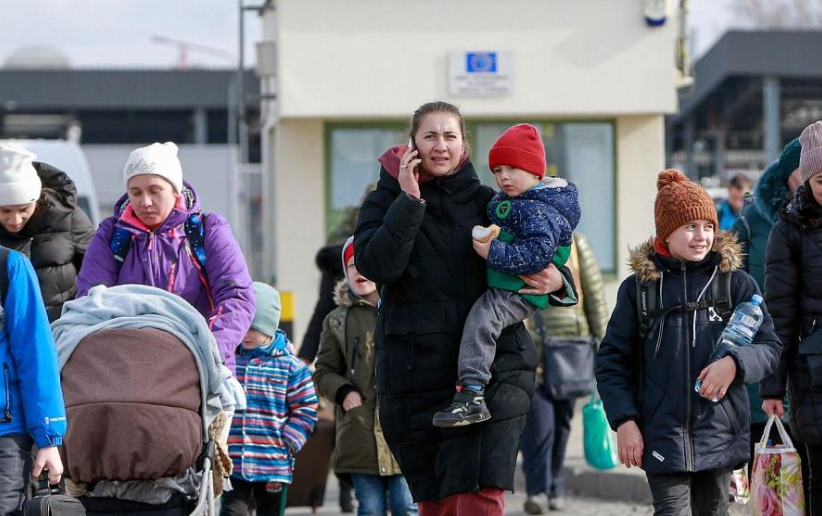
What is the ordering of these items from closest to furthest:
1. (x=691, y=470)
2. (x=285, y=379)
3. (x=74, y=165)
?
(x=691, y=470) → (x=285, y=379) → (x=74, y=165)

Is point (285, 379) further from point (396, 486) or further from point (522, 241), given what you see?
point (522, 241)

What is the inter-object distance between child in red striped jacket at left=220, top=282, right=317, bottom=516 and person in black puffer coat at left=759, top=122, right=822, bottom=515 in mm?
2187

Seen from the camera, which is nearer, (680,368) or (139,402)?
(139,402)

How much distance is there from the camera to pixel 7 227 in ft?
25.0

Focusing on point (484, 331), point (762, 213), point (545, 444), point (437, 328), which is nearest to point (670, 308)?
point (484, 331)

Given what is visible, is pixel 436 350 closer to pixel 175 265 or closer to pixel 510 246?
pixel 510 246

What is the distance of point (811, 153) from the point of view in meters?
6.69

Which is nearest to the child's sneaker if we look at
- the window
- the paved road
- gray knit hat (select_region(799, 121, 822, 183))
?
gray knit hat (select_region(799, 121, 822, 183))

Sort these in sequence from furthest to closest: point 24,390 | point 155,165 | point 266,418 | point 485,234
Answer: point 266,418
point 155,165
point 485,234
point 24,390

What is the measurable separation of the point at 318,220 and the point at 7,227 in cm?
814

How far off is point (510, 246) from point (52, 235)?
10.0 feet

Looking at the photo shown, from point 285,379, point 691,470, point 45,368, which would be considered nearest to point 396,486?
point 285,379

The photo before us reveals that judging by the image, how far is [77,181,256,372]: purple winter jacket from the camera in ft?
21.4

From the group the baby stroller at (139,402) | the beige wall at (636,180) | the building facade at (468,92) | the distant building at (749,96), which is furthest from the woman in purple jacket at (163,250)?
the distant building at (749,96)
